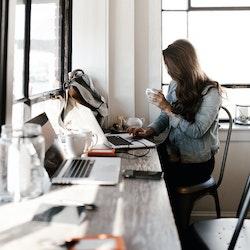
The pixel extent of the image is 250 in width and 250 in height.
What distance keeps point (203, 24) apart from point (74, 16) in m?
0.98

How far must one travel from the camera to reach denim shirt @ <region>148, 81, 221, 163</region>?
2189 mm

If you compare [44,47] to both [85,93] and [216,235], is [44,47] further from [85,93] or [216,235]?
[216,235]

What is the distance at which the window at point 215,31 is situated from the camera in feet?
9.87

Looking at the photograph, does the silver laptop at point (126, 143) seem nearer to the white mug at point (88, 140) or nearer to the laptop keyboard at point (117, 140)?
the laptop keyboard at point (117, 140)

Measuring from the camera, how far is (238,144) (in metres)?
2.89

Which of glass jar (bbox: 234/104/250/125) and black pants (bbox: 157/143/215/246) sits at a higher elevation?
glass jar (bbox: 234/104/250/125)

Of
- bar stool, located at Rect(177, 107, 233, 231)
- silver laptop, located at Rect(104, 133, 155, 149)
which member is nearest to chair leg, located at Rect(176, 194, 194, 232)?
bar stool, located at Rect(177, 107, 233, 231)

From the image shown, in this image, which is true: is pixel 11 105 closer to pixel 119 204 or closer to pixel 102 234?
pixel 119 204

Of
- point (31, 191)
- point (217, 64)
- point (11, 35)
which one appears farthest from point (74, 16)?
point (31, 191)

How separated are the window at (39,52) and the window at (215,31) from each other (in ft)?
2.49

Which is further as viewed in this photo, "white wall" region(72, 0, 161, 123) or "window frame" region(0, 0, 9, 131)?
"white wall" region(72, 0, 161, 123)

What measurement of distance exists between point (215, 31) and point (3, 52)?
6.68 ft

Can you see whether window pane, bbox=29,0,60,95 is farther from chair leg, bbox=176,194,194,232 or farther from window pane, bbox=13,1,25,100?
chair leg, bbox=176,194,194,232

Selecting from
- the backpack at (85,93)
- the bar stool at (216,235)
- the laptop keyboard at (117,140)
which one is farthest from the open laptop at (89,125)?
the bar stool at (216,235)
